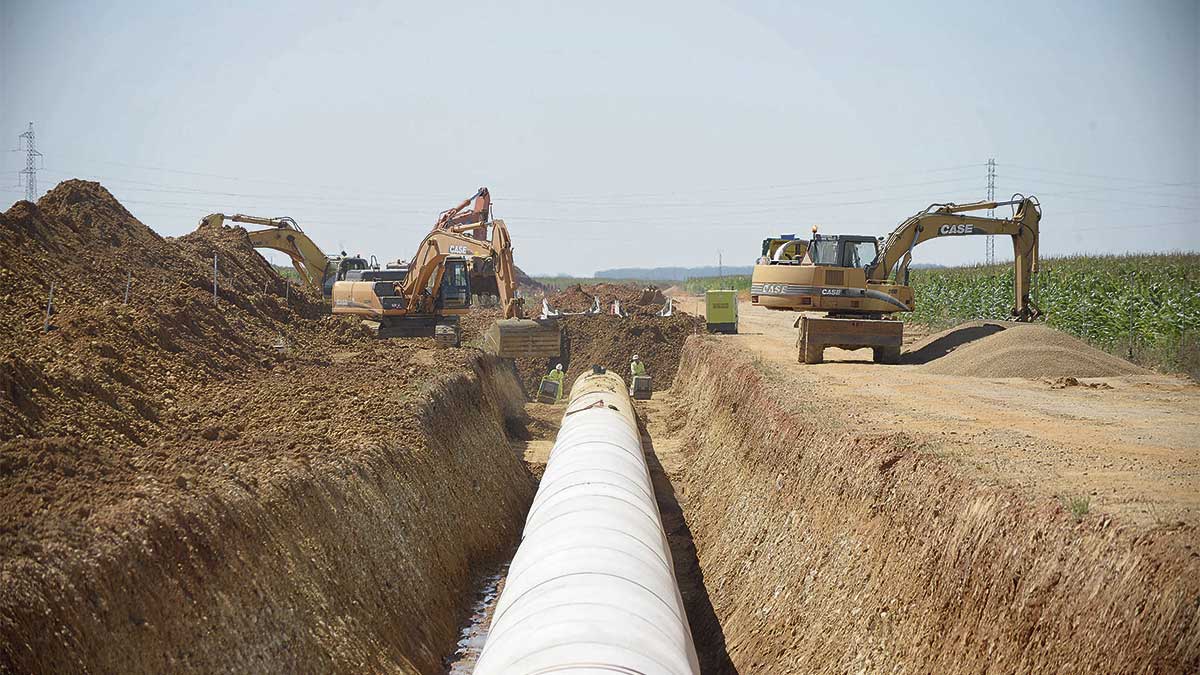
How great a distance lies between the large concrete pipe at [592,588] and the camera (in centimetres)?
754

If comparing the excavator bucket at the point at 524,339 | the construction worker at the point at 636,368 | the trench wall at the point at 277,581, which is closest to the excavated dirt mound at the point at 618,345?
the construction worker at the point at 636,368

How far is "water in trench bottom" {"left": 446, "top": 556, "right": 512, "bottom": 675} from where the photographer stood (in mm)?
12172

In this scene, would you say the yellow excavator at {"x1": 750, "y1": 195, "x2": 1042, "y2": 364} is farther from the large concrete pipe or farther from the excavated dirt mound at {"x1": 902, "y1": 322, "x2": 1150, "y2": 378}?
the large concrete pipe

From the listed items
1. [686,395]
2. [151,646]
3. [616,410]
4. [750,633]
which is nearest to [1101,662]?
[750,633]

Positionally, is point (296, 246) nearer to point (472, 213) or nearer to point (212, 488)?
point (472, 213)

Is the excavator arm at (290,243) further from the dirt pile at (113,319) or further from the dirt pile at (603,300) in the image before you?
the dirt pile at (603,300)

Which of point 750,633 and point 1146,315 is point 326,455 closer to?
point 750,633

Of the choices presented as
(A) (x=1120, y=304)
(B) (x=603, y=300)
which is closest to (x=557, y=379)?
(A) (x=1120, y=304)

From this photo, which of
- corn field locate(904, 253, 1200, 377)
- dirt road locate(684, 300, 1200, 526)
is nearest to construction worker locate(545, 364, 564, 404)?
dirt road locate(684, 300, 1200, 526)

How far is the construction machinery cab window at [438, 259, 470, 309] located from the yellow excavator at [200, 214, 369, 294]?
345 inches

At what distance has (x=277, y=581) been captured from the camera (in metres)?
9.76

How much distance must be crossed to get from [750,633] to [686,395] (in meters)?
18.9

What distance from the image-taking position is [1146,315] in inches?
1008

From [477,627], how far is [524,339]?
17.1 meters
